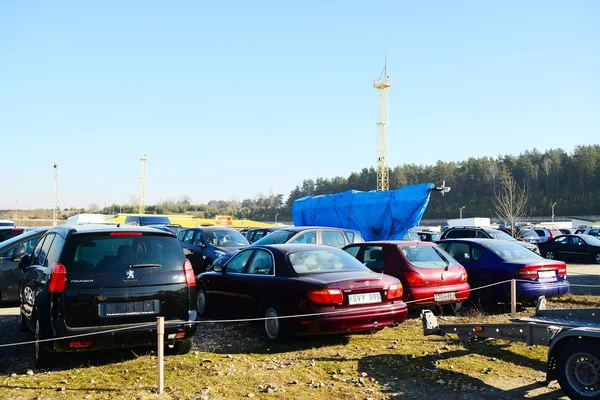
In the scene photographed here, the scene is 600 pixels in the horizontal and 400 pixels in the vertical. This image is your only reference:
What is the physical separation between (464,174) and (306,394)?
126376 mm

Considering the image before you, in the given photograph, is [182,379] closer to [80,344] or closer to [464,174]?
[80,344]

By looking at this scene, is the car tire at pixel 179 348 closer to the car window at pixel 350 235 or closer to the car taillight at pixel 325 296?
the car taillight at pixel 325 296

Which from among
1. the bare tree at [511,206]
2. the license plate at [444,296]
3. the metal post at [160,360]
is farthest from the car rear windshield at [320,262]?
the bare tree at [511,206]

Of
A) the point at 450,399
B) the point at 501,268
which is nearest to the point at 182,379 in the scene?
the point at 450,399

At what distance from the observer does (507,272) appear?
11.1 metres

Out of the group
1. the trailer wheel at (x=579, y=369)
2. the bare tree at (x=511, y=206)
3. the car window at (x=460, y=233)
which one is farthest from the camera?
the bare tree at (x=511, y=206)

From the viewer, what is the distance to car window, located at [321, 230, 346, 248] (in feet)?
48.5

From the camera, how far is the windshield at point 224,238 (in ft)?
54.4

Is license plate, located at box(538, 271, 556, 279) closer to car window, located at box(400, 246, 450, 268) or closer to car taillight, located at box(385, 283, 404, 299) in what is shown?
car window, located at box(400, 246, 450, 268)

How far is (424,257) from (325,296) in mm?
3310

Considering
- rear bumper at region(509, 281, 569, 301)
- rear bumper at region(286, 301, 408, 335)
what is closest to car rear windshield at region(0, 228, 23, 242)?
rear bumper at region(286, 301, 408, 335)

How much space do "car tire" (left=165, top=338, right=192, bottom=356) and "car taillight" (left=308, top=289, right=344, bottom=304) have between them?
1.72m

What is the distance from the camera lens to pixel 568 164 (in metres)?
116

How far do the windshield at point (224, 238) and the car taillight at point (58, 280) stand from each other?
10028 millimetres
